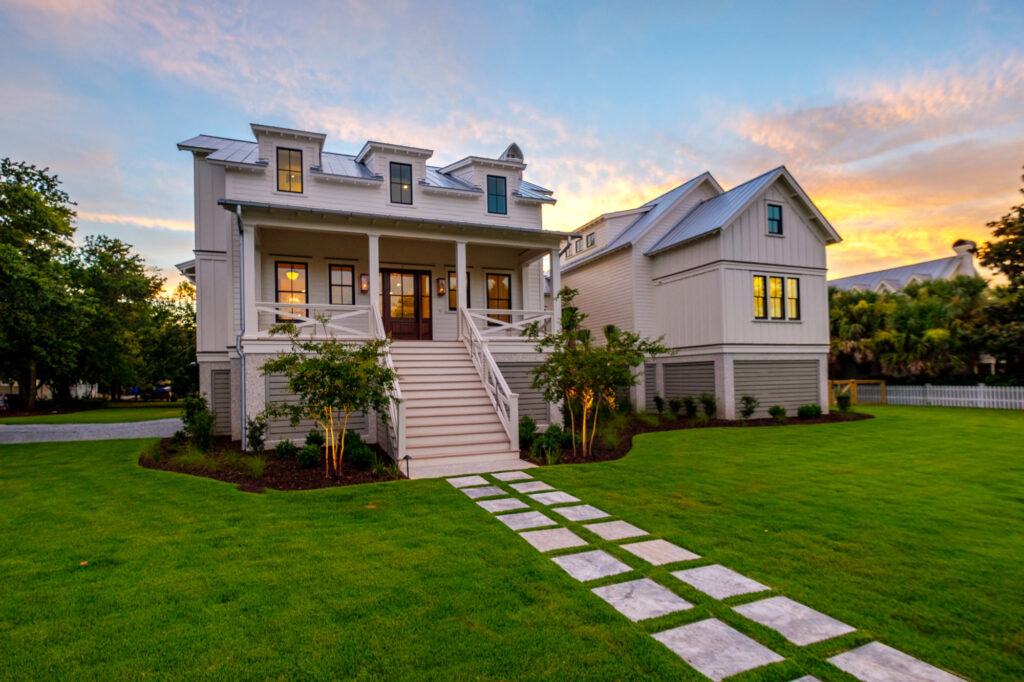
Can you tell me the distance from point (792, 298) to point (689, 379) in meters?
4.65

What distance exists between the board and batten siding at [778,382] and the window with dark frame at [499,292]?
25.6ft

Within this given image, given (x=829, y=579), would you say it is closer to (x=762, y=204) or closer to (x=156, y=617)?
(x=156, y=617)

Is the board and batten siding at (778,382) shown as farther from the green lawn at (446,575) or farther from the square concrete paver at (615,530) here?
the square concrete paver at (615,530)

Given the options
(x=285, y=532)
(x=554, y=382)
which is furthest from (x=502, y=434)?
(x=285, y=532)

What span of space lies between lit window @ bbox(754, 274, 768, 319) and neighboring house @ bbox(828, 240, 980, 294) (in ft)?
68.2

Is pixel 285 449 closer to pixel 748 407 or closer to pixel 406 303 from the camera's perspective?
pixel 406 303

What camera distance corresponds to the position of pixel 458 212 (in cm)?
1586

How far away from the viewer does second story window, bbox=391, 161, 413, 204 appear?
15.3 metres

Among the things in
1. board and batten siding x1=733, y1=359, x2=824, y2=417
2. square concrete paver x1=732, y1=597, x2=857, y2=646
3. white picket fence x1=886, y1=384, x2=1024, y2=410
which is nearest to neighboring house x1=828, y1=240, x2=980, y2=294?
white picket fence x1=886, y1=384, x2=1024, y2=410

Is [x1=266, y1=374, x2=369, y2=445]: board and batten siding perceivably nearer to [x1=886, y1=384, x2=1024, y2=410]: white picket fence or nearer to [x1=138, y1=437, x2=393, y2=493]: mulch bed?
[x1=138, y1=437, x2=393, y2=493]: mulch bed

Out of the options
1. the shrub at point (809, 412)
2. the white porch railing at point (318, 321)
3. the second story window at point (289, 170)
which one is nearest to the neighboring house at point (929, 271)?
the shrub at point (809, 412)

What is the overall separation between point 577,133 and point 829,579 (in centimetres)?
1680

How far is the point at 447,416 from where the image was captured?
35.5 ft

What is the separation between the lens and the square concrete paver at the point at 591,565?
176 inches
